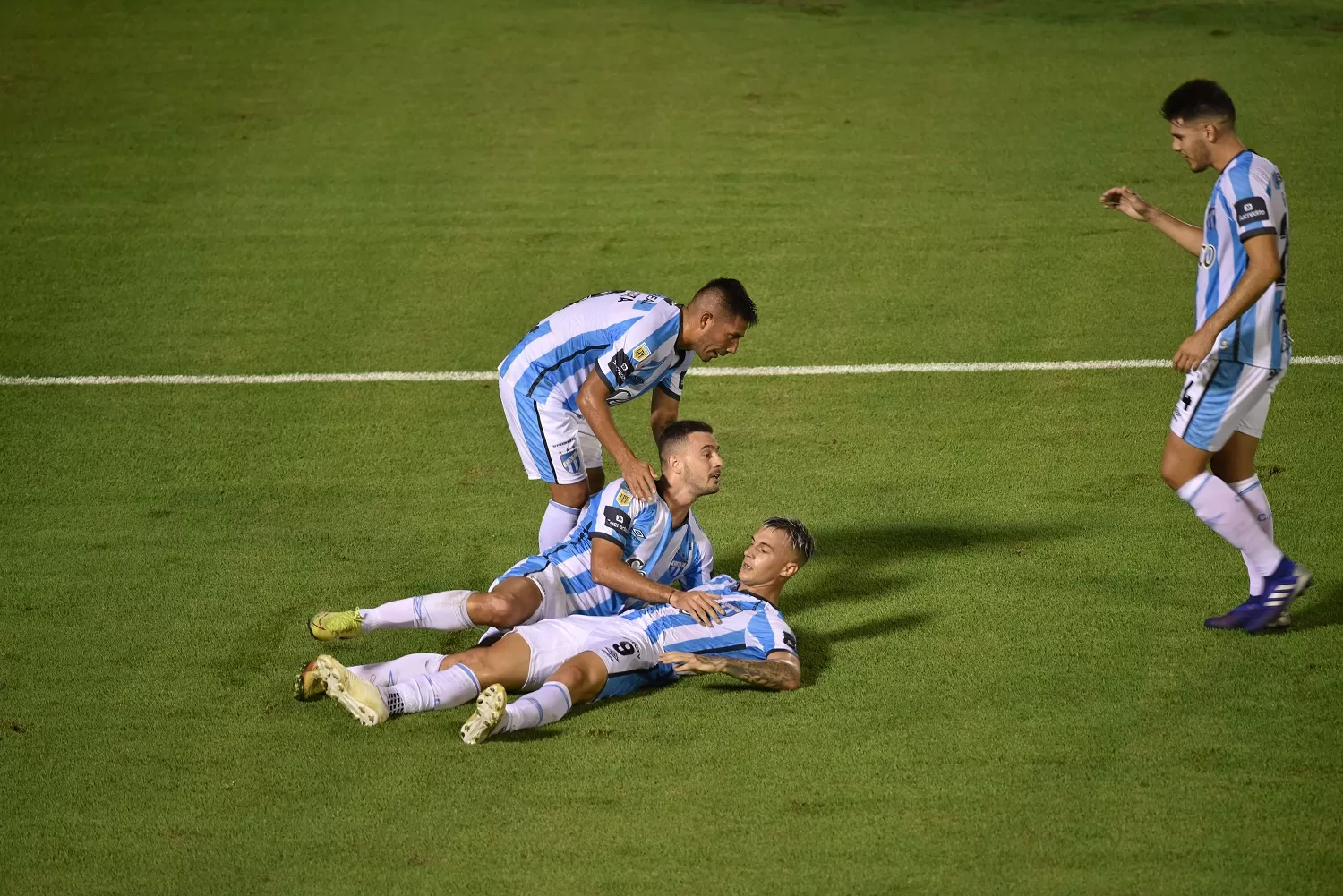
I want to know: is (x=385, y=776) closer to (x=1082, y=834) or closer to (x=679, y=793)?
(x=679, y=793)

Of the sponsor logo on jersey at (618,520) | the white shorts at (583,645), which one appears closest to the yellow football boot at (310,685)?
the white shorts at (583,645)

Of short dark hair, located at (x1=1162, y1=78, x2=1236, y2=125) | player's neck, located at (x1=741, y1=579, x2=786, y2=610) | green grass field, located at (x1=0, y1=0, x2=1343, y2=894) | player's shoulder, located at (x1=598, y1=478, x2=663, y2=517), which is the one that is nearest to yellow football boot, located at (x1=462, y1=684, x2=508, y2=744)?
green grass field, located at (x1=0, y1=0, x2=1343, y2=894)

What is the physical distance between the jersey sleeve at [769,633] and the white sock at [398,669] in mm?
Answer: 1145

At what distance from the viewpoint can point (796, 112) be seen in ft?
39.3

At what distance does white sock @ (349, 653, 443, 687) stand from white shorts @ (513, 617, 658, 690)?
1.10 feet

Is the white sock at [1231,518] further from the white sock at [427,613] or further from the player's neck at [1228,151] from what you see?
the white sock at [427,613]

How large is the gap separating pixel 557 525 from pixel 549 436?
377 millimetres

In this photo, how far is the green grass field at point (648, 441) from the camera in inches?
182

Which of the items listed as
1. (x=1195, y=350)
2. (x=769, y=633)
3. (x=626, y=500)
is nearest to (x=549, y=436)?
(x=626, y=500)

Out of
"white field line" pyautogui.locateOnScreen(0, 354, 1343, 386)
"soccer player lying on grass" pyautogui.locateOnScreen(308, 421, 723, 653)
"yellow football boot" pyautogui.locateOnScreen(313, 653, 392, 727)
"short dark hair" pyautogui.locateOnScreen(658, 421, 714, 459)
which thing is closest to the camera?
"yellow football boot" pyautogui.locateOnScreen(313, 653, 392, 727)

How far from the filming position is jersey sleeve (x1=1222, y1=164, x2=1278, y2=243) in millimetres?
5160

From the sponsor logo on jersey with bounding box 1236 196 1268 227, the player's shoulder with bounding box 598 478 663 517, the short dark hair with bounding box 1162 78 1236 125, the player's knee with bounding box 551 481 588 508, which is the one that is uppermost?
the short dark hair with bounding box 1162 78 1236 125

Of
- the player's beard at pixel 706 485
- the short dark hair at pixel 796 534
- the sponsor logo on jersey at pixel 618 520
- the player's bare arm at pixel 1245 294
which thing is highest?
the player's bare arm at pixel 1245 294

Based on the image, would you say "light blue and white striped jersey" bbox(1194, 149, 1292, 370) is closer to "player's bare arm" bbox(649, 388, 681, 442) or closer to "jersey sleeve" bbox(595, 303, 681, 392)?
"jersey sleeve" bbox(595, 303, 681, 392)
